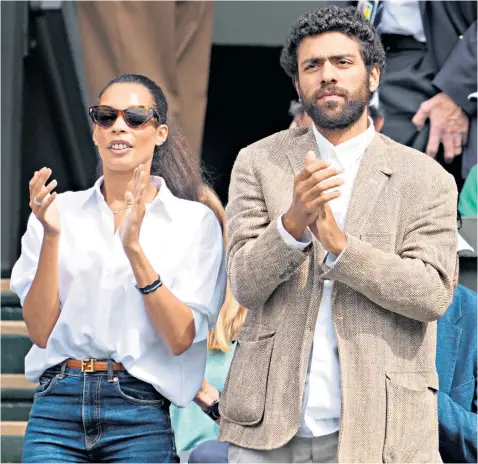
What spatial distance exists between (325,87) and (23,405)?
6.73 feet

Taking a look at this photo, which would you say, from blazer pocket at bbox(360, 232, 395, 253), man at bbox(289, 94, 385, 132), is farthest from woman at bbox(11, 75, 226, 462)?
man at bbox(289, 94, 385, 132)

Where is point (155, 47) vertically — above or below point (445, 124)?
above

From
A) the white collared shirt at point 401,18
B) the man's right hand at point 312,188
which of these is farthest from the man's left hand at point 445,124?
the man's right hand at point 312,188

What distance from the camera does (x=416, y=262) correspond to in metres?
2.69

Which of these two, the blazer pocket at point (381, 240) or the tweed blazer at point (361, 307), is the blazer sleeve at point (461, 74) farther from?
the blazer pocket at point (381, 240)

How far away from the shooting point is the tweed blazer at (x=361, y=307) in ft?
8.70

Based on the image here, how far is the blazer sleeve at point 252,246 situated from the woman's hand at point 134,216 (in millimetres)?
238

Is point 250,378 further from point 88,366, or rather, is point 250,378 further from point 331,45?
point 331,45

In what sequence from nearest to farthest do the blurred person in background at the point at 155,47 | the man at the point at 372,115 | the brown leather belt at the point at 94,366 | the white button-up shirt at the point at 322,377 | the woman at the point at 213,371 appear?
the white button-up shirt at the point at 322,377 → the brown leather belt at the point at 94,366 → the woman at the point at 213,371 → the man at the point at 372,115 → the blurred person in background at the point at 155,47

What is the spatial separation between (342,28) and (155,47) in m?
2.74

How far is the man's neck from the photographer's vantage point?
2.90 meters

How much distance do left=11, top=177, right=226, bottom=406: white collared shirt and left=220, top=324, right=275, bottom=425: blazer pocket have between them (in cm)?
22

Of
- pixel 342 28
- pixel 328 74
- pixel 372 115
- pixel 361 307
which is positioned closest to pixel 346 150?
pixel 328 74

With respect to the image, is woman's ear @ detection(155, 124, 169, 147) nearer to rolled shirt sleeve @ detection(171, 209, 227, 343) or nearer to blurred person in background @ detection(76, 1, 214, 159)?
rolled shirt sleeve @ detection(171, 209, 227, 343)
